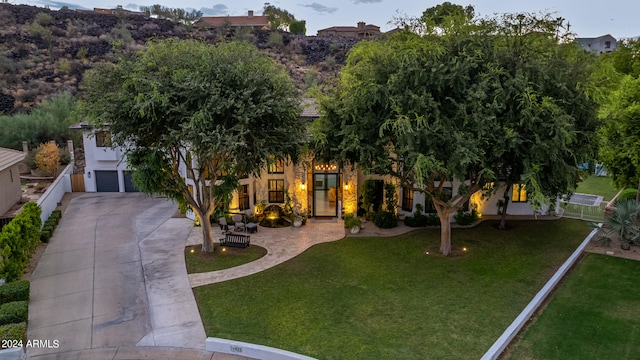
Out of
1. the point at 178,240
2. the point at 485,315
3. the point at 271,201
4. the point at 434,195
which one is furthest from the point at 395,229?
the point at 178,240

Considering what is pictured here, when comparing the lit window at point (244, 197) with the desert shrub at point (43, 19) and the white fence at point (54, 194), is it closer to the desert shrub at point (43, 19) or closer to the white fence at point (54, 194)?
the white fence at point (54, 194)

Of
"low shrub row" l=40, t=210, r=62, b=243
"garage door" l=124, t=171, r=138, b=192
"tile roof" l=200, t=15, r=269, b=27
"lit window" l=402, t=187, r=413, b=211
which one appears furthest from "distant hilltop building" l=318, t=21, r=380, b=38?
"low shrub row" l=40, t=210, r=62, b=243

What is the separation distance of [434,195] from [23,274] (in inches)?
610

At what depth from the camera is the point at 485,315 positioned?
12.0 m

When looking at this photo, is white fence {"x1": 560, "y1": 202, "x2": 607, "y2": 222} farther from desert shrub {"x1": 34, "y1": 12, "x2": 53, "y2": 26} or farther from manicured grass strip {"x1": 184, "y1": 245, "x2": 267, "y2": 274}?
desert shrub {"x1": 34, "y1": 12, "x2": 53, "y2": 26}

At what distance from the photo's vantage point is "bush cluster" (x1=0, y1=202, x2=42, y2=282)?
527 inches

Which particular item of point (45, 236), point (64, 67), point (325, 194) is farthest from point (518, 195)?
point (64, 67)

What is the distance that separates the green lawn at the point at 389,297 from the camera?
10664 millimetres

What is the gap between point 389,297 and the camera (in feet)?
43.5

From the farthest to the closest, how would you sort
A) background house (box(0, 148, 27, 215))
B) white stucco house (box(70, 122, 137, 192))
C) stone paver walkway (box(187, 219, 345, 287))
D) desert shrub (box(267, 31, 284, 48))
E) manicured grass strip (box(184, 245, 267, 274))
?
desert shrub (box(267, 31, 284, 48))
white stucco house (box(70, 122, 137, 192))
background house (box(0, 148, 27, 215))
manicured grass strip (box(184, 245, 267, 274))
stone paver walkway (box(187, 219, 345, 287))

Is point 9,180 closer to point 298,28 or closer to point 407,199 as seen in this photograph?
point 407,199

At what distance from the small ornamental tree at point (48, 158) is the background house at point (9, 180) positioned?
16.7 ft

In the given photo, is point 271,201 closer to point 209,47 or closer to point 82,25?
point 209,47

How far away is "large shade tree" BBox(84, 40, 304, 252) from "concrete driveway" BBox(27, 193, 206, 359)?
10.7 feet
